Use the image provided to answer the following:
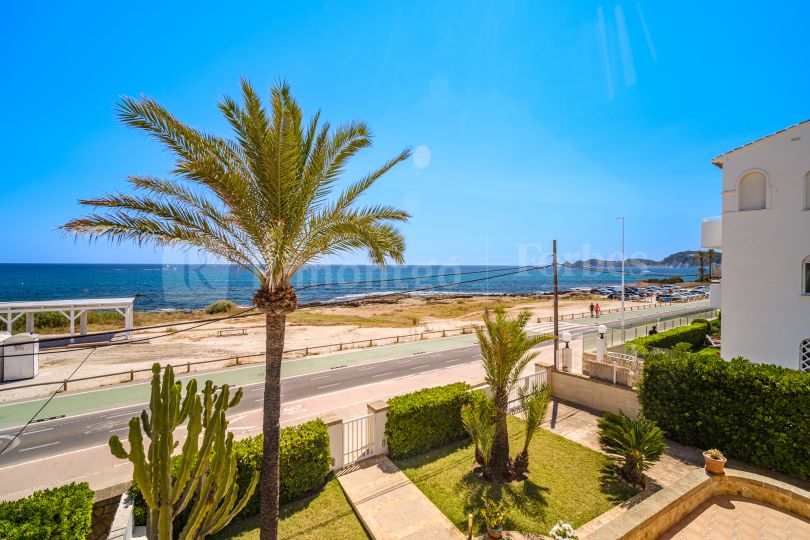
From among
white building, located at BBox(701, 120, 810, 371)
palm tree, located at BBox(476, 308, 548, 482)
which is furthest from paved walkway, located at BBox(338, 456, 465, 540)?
white building, located at BBox(701, 120, 810, 371)

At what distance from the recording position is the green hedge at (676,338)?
54.8 feet

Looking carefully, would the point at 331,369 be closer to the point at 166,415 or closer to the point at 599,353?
the point at 599,353

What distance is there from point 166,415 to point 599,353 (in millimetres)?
13994

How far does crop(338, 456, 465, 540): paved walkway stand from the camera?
7.14 metres

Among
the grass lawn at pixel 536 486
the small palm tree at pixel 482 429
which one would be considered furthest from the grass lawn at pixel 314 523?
the small palm tree at pixel 482 429

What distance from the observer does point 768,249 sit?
12.2 metres

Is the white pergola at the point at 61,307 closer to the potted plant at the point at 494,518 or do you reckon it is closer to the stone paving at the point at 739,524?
the potted plant at the point at 494,518

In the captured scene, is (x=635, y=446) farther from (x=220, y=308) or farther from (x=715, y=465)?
(x=220, y=308)

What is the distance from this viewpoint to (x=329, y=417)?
9.55 meters

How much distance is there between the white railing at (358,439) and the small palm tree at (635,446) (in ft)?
21.1

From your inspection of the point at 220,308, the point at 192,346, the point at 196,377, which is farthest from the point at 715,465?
the point at 220,308

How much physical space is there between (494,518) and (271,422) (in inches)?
188

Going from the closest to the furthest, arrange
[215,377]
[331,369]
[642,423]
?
[642,423] → [215,377] → [331,369]

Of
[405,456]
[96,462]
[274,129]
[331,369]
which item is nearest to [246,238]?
[274,129]
